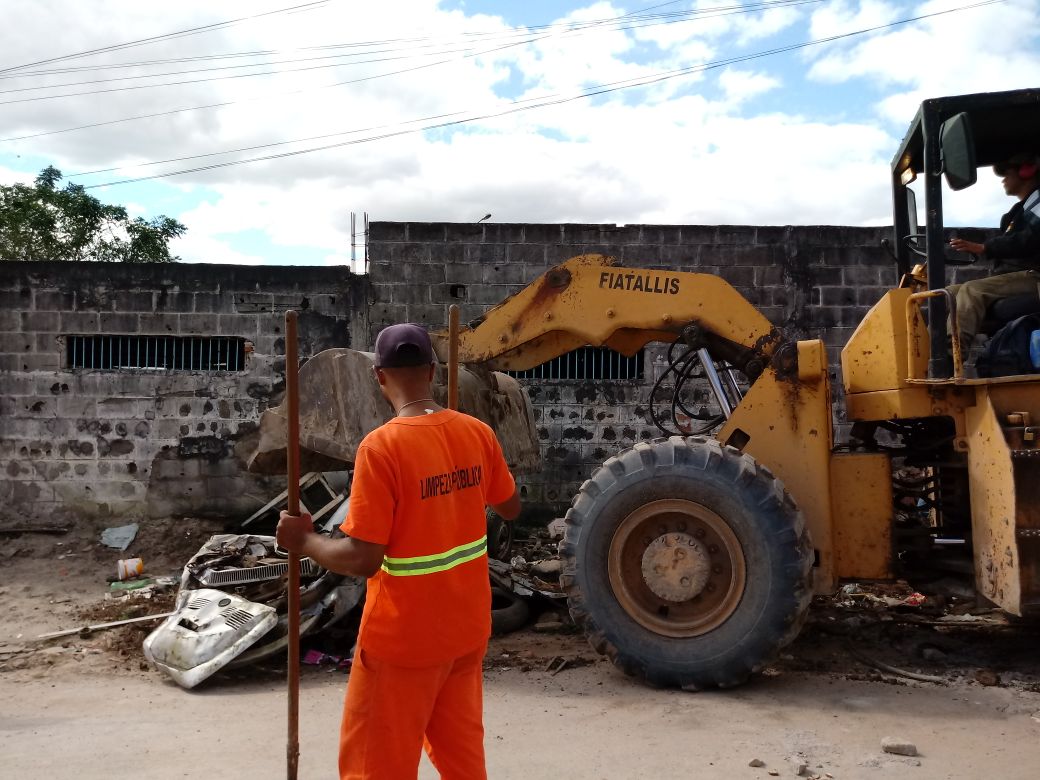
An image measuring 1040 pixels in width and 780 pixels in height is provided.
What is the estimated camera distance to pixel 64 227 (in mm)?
17688

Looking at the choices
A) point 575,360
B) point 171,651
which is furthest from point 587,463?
point 171,651

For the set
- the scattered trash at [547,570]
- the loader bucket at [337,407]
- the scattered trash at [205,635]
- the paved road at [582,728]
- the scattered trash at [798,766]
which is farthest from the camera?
the scattered trash at [547,570]

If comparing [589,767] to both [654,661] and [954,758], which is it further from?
[954,758]

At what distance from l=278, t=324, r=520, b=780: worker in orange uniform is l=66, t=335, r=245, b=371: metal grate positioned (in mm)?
6854

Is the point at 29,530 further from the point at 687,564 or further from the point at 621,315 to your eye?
the point at 687,564

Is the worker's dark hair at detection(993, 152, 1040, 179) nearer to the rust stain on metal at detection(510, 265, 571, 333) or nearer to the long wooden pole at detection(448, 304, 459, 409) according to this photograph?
the rust stain on metal at detection(510, 265, 571, 333)

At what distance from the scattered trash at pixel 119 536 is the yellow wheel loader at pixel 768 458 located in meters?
3.76

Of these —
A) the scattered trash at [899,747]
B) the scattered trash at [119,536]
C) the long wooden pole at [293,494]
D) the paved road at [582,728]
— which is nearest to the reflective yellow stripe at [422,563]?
the long wooden pole at [293,494]

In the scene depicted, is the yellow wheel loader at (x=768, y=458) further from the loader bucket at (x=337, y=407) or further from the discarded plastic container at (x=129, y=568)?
the discarded plastic container at (x=129, y=568)

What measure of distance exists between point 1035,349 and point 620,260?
4876 millimetres

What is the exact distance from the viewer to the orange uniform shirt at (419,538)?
2555 millimetres

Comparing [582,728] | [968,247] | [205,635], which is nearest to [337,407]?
[205,635]

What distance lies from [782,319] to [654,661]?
522 centimetres

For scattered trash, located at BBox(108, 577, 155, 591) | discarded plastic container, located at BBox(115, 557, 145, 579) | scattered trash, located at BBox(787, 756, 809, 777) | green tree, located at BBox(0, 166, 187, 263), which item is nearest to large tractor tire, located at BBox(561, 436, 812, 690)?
scattered trash, located at BBox(787, 756, 809, 777)
